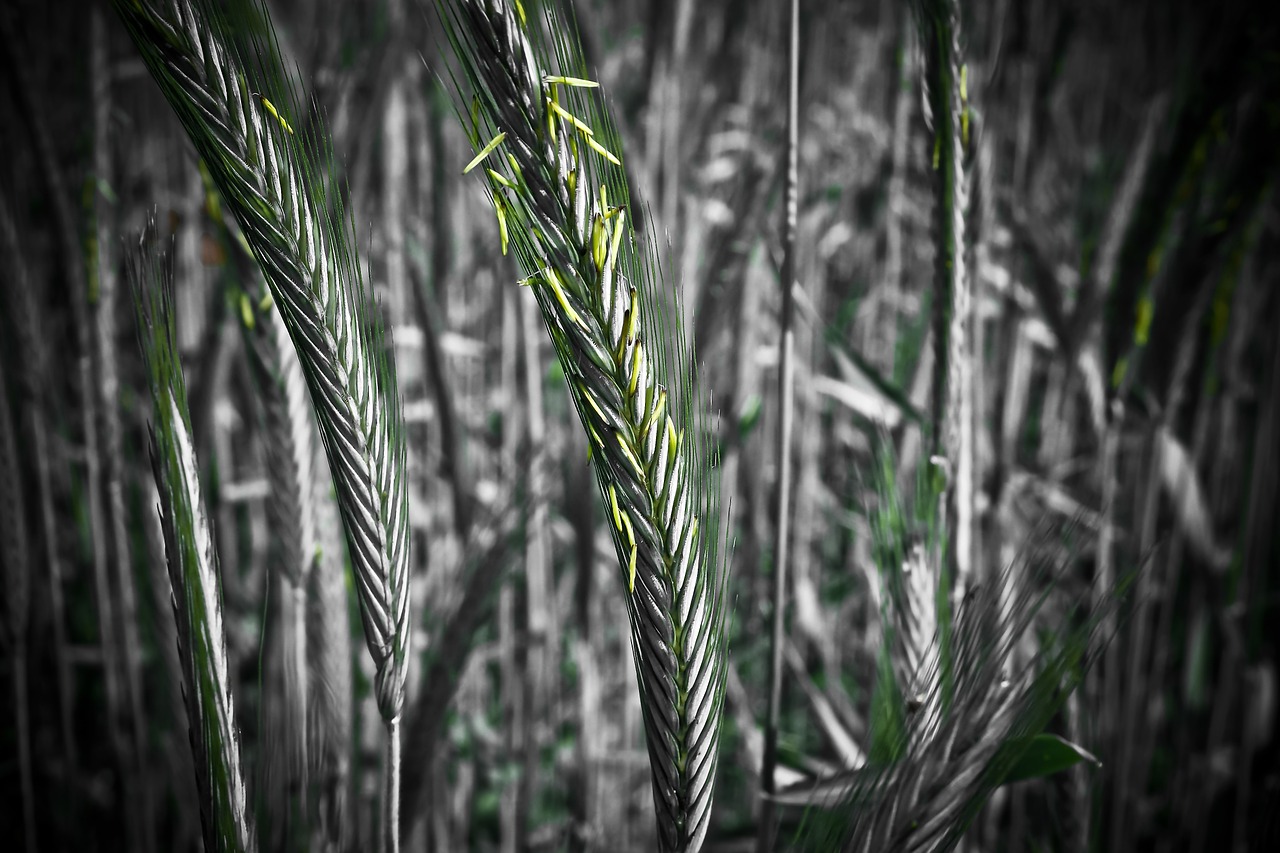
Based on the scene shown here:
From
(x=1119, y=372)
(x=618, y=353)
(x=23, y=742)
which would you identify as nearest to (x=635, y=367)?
(x=618, y=353)

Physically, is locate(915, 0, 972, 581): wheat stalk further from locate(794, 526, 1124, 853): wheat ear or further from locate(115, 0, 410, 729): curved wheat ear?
locate(115, 0, 410, 729): curved wheat ear

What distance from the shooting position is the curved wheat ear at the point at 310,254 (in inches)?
12.5

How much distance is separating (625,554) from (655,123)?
728 mm

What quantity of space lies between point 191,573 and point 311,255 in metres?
0.16

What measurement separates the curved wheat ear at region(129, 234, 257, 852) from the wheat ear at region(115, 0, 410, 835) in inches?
2.3

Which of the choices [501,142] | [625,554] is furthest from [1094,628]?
[501,142]

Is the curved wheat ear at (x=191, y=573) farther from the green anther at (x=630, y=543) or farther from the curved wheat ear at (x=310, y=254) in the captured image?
the green anther at (x=630, y=543)

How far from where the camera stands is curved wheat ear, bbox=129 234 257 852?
34 cm

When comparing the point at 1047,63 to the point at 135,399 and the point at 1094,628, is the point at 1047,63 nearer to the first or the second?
the point at 1094,628

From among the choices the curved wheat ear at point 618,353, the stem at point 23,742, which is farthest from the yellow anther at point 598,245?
the stem at point 23,742

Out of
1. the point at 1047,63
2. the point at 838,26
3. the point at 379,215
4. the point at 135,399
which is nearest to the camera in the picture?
the point at 1047,63

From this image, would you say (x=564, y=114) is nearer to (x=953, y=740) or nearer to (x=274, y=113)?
(x=274, y=113)

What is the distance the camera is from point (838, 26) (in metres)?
1.91

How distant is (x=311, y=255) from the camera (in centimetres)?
34
